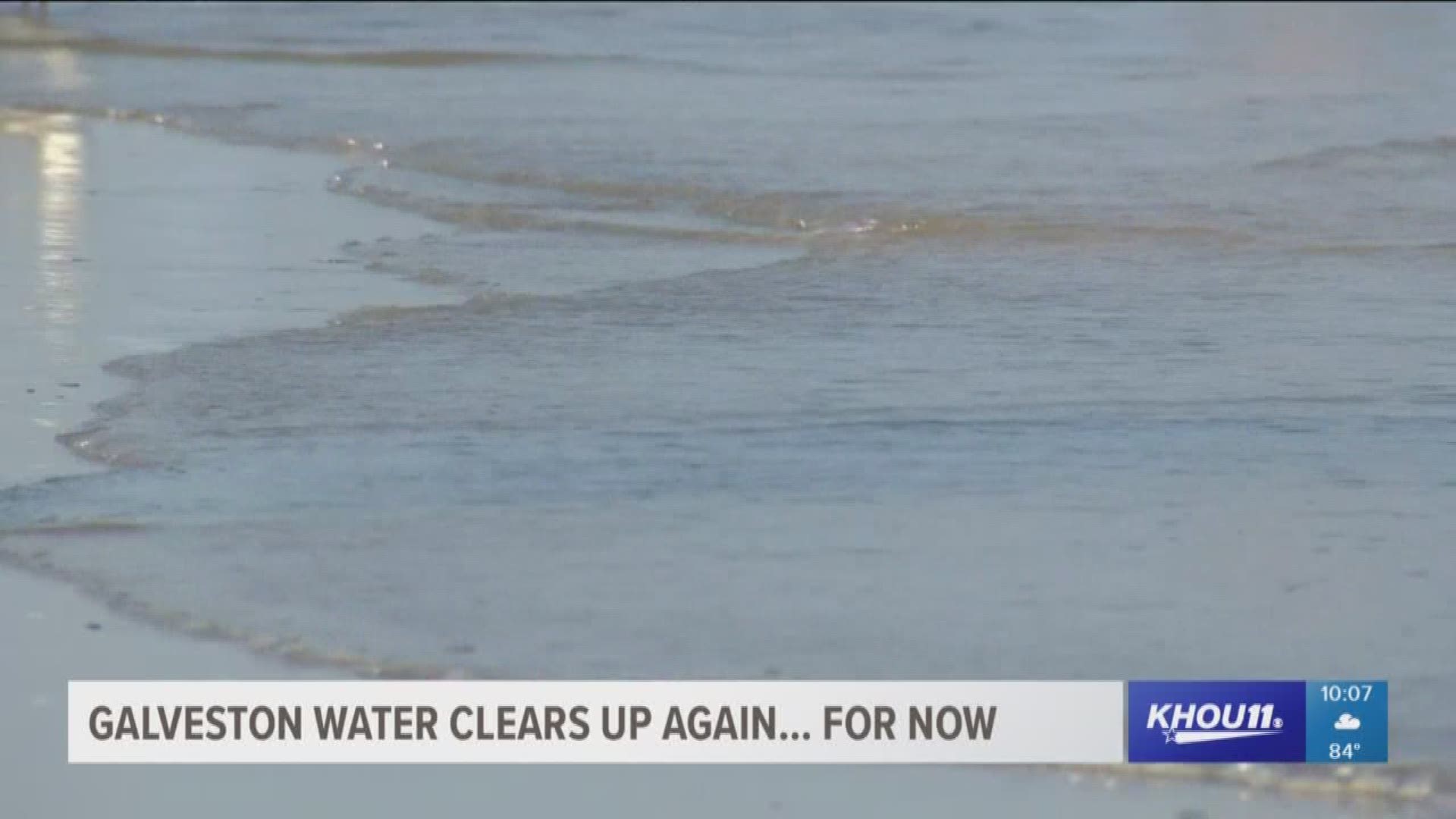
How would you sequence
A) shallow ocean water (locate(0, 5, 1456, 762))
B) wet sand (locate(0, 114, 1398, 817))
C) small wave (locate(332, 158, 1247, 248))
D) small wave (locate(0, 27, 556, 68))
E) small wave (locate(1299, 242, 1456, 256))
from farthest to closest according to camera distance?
small wave (locate(0, 27, 556, 68))
small wave (locate(332, 158, 1247, 248))
small wave (locate(1299, 242, 1456, 256))
shallow ocean water (locate(0, 5, 1456, 762))
wet sand (locate(0, 114, 1398, 817))

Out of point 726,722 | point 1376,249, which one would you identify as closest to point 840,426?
point 726,722

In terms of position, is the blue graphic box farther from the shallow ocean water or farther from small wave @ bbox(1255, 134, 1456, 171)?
small wave @ bbox(1255, 134, 1456, 171)

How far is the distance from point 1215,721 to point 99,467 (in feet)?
9.37

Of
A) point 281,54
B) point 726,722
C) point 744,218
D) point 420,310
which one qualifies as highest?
point 726,722

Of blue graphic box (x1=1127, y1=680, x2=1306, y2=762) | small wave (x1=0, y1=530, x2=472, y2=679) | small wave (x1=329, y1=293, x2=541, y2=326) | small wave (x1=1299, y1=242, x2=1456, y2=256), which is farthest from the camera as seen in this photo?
small wave (x1=1299, y1=242, x2=1456, y2=256)

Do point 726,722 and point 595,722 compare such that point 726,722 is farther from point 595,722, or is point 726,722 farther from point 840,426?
point 840,426

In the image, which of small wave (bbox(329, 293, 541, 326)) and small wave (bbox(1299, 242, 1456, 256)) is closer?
small wave (bbox(329, 293, 541, 326))

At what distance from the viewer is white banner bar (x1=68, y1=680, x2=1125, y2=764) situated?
4465 mm

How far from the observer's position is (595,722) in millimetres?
4582

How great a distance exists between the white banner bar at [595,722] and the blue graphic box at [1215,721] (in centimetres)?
5

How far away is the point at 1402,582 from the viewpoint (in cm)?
535

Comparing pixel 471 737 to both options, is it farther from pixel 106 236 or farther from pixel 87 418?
pixel 106 236

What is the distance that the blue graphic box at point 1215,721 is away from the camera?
14.5 feet

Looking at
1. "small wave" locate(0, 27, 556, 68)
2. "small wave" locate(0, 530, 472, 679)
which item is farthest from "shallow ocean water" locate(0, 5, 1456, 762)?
"small wave" locate(0, 27, 556, 68)
